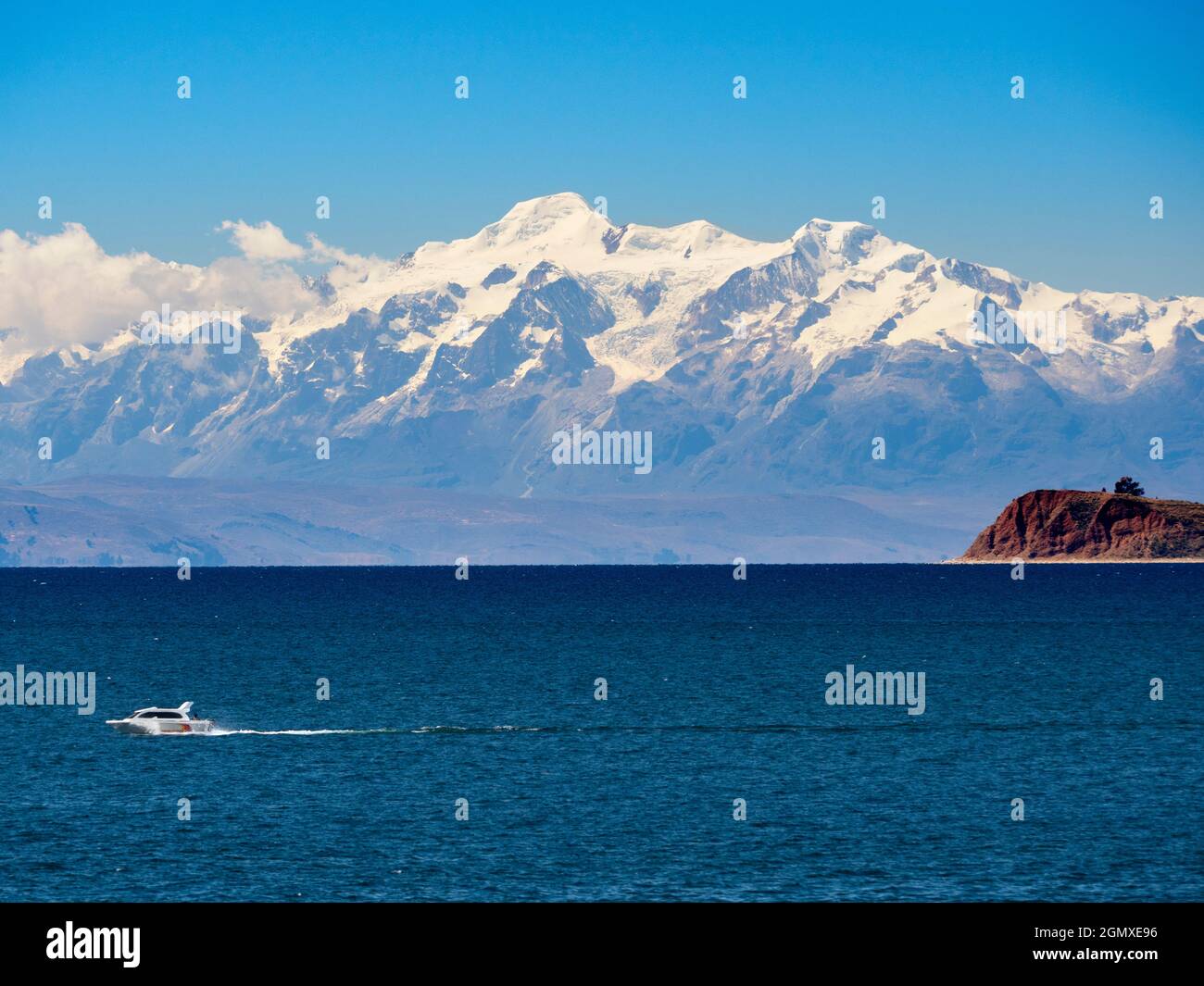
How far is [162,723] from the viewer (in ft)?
325

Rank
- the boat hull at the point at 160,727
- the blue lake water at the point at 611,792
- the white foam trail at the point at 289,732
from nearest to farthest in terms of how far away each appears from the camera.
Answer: the blue lake water at the point at 611,792, the boat hull at the point at 160,727, the white foam trail at the point at 289,732

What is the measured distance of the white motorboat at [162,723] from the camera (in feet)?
325

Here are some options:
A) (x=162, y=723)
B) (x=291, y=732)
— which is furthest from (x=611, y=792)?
(x=162, y=723)

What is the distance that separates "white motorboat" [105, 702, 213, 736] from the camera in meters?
99.1

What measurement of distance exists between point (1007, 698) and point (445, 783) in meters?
58.6

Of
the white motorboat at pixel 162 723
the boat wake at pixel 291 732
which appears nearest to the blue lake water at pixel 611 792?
the boat wake at pixel 291 732

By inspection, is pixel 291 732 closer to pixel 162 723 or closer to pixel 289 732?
pixel 289 732

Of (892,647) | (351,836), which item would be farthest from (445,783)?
(892,647)

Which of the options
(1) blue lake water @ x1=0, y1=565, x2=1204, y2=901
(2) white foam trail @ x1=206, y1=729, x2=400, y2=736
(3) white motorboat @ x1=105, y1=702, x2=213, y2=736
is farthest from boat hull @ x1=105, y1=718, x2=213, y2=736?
(1) blue lake water @ x1=0, y1=565, x2=1204, y2=901

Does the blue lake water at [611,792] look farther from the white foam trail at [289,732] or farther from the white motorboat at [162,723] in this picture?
the white motorboat at [162,723]
